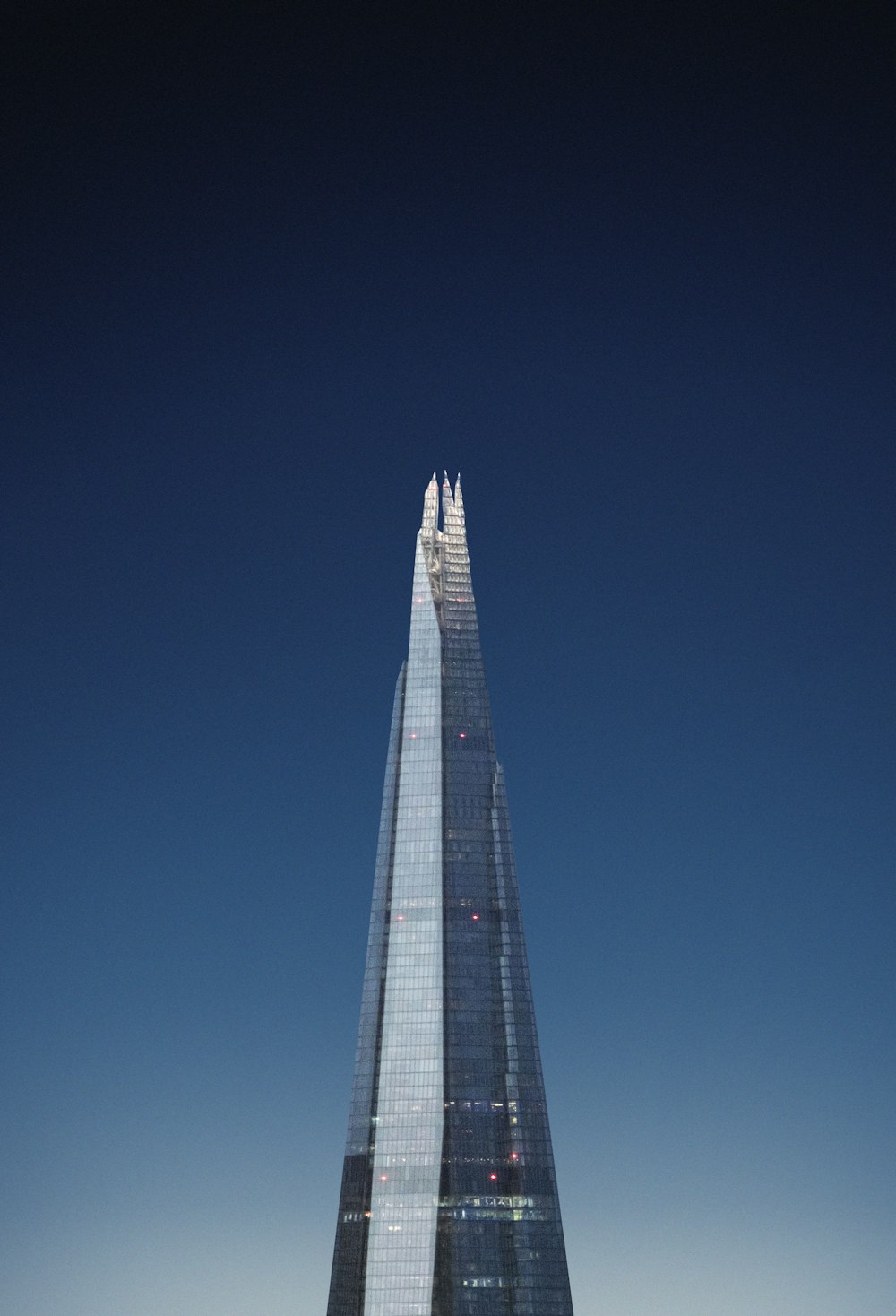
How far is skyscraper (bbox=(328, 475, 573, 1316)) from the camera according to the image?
138 m

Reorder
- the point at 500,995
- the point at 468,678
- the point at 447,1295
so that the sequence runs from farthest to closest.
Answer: the point at 468,678 → the point at 500,995 → the point at 447,1295

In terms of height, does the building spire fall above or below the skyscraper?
above

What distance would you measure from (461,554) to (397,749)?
19.4 metres

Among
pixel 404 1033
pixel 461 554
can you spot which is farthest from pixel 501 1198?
pixel 461 554

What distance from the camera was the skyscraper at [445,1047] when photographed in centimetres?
13762

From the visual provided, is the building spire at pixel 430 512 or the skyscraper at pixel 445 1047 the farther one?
the building spire at pixel 430 512

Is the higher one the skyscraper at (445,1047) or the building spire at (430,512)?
the building spire at (430,512)

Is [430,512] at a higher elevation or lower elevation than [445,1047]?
higher

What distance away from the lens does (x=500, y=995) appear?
14562cm

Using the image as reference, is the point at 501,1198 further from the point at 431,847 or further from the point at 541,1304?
the point at 431,847

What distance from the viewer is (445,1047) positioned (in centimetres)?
14338

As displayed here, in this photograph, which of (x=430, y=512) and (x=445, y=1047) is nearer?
(x=445, y=1047)

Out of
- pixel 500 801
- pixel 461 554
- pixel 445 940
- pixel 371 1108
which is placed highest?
pixel 461 554

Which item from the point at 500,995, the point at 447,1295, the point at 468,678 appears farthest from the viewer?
the point at 468,678
